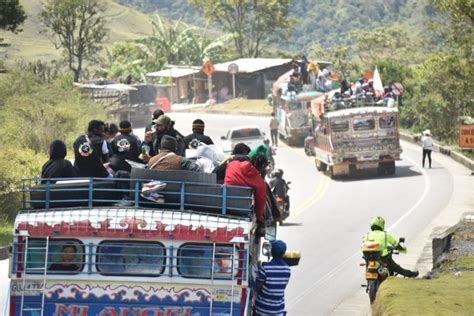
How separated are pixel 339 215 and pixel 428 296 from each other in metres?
18.8

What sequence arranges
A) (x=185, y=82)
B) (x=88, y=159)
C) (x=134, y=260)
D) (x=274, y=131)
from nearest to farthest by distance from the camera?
(x=134, y=260) → (x=88, y=159) → (x=274, y=131) → (x=185, y=82)

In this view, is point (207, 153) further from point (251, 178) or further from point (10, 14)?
point (10, 14)

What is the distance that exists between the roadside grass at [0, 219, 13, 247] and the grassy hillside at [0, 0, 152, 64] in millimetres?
90105

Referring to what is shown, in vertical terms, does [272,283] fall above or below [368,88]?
below

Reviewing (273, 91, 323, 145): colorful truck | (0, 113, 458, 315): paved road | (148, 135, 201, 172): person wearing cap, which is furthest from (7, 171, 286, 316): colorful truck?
(273, 91, 323, 145): colorful truck

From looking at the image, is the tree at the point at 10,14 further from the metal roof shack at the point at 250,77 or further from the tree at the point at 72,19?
the metal roof shack at the point at 250,77

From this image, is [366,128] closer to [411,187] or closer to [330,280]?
[411,187]

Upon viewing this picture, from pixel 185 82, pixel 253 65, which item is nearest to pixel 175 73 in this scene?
pixel 185 82

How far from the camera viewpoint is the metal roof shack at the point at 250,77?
274 ft

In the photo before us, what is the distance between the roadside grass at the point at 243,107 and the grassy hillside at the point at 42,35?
4047 cm

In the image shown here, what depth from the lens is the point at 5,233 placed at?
26.2 metres

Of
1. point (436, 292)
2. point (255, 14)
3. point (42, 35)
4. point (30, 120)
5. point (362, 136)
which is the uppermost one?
point (255, 14)

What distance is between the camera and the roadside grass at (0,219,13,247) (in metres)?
24.9

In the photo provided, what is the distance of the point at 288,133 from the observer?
183 feet
